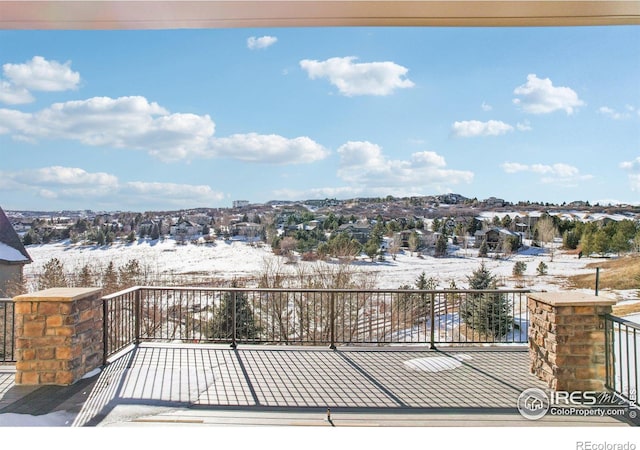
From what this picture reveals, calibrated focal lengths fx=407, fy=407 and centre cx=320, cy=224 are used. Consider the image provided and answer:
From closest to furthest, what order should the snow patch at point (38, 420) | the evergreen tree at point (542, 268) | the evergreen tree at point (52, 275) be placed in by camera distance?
the snow patch at point (38, 420) → the evergreen tree at point (542, 268) → the evergreen tree at point (52, 275)

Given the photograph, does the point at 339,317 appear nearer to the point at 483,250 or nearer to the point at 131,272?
the point at 483,250

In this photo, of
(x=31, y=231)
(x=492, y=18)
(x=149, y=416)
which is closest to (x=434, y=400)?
(x=149, y=416)

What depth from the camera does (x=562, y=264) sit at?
459 centimetres

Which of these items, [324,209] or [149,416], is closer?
[149,416]

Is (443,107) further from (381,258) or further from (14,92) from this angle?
(14,92)

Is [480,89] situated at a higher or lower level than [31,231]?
higher

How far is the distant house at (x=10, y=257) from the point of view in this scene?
4453 millimetres

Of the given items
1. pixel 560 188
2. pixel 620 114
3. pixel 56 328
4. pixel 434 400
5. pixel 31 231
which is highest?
pixel 620 114

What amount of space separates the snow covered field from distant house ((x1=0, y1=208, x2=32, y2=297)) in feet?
0.35

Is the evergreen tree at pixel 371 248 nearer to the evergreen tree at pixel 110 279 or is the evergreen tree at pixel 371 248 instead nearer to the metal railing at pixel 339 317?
the metal railing at pixel 339 317

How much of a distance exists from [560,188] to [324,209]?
2685mm

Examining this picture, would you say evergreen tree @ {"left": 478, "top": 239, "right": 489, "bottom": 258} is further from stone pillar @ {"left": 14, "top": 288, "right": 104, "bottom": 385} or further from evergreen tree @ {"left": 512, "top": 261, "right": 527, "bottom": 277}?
stone pillar @ {"left": 14, "top": 288, "right": 104, "bottom": 385}

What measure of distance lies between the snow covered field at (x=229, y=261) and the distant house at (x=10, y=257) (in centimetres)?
11

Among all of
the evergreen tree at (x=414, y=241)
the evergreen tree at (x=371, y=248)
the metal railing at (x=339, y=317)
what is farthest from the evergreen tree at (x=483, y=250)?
the evergreen tree at (x=371, y=248)
